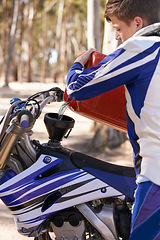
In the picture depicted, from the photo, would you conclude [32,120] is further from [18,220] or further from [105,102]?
[18,220]

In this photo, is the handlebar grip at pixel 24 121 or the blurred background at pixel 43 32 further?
the blurred background at pixel 43 32

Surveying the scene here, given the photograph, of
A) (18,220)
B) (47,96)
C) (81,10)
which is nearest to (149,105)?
(47,96)

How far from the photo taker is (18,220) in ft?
7.95

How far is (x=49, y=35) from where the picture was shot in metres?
56.6

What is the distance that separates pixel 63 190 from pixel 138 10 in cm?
117

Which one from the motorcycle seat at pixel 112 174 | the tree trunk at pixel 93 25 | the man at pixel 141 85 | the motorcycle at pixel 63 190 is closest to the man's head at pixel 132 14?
the man at pixel 141 85

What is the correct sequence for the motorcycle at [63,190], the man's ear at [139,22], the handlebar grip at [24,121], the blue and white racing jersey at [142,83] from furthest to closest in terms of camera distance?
the motorcycle at [63,190]
the handlebar grip at [24,121]
the man's ear at [139,22]
the blue and white racing jersey at [142,83]

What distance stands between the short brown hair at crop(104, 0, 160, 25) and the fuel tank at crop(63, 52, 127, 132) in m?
0.38

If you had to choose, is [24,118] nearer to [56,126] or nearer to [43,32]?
[56,126]

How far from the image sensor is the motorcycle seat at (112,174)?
236cm

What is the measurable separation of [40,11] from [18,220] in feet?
102

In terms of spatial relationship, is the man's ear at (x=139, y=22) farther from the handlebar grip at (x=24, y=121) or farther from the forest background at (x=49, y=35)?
the forest background at (x=49, y=35)

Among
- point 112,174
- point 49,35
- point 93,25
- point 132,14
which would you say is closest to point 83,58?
point 132,14

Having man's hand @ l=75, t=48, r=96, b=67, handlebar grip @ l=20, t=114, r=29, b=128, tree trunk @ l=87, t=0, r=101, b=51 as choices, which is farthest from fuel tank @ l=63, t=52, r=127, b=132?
tree trunk @ l=87, t=0, r=101, b=51
